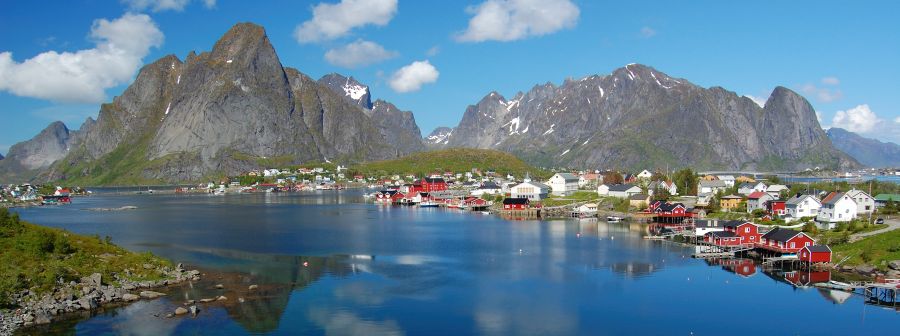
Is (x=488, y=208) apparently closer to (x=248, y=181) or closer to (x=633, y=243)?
(x=633, y=243)

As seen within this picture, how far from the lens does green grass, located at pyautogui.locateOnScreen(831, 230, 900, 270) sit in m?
30.1

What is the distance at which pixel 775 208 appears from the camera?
4762 cm

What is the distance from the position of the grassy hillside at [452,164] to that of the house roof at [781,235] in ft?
327

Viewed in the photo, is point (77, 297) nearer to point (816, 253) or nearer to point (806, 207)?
point (816, 253)

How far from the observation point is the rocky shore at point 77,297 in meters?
22.0

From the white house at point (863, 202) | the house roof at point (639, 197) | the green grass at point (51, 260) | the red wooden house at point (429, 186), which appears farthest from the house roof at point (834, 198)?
the red wooden house at point (429, 186)

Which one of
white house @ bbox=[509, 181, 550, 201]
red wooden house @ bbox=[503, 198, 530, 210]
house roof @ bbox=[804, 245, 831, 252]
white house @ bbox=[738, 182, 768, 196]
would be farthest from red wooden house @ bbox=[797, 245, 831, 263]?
white house @ bbox=[509, 181, 550, 201]

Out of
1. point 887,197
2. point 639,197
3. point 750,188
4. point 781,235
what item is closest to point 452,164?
point 639,197

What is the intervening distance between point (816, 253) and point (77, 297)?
3191cm

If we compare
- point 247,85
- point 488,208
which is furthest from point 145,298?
point 247,85

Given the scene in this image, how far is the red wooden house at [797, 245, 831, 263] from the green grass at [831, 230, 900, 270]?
53 cm

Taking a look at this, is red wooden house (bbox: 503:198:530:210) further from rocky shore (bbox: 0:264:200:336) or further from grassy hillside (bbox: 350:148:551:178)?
grassy hillside (bbox: 350:148:551:178)

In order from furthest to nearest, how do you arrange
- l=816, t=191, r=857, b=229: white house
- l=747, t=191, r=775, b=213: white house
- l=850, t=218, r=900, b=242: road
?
l=747, t=191, r=775, b=213: white house, l=816, t=191, r=857, b=229: white house, l=850, t=218, r=900, b=242: road

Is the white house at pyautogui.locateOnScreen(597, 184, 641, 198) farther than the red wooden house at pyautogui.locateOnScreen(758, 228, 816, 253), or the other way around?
the white house at pyautogui.locateOnScreen(597, 184, 641, 198)
